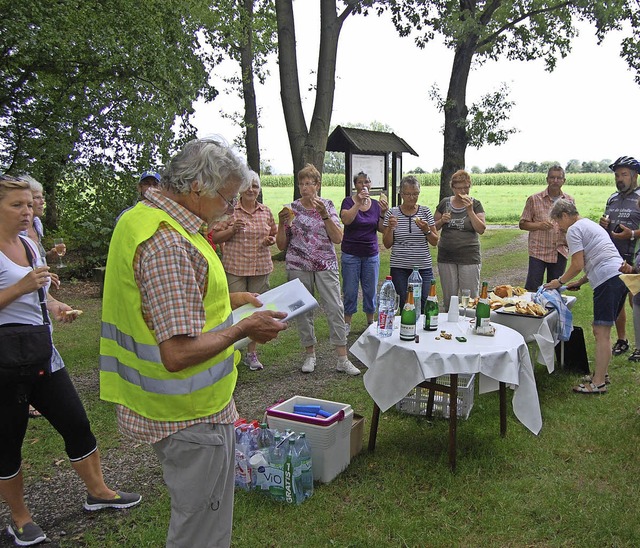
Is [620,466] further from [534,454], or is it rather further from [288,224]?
[288,224]

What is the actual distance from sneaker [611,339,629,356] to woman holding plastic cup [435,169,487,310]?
178 cm

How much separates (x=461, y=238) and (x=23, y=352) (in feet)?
14.4

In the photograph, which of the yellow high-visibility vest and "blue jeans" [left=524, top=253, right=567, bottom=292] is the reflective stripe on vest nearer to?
the yellow high-visibility vest

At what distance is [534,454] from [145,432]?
3.02m

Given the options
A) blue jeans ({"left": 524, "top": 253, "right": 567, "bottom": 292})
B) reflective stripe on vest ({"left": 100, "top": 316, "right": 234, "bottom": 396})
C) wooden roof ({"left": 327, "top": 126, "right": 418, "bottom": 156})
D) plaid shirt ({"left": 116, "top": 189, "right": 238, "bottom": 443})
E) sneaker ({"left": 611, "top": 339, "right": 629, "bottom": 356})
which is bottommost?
sneaker ({"left": 611, "top": 339, "right": 629, "bottom": 356})

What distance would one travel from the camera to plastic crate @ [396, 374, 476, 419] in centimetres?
430

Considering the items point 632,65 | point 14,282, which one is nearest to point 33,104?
point 14,282

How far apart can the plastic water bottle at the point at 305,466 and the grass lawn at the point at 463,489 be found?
6 centimetres

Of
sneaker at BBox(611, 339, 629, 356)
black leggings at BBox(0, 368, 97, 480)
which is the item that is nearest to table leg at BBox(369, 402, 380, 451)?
black leggings at BBox(0, 368, 97, 480)

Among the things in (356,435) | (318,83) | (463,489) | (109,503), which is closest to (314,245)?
(356,435)

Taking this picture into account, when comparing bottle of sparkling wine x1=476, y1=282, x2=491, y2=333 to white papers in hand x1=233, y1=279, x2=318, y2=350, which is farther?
bottle of sparkling wine x1=476, y1=282, x2=491, y2=333

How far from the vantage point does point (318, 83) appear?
10461mm

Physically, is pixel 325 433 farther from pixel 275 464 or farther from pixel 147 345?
pixel 147 345

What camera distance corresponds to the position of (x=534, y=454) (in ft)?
12.3
